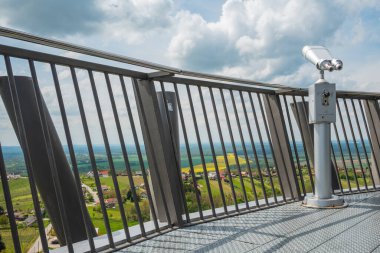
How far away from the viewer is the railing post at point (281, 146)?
436 centimetres

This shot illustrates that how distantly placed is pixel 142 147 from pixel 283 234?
4.33 ft

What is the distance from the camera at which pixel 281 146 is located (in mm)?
4441

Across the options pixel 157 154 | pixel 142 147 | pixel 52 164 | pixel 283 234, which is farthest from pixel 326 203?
pixel 52 164

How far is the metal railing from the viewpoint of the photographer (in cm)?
228

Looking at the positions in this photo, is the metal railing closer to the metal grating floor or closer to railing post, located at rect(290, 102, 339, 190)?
railing post, located at rect(290, 102, 339, 190)

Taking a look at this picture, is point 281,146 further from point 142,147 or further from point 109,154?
point 109,154

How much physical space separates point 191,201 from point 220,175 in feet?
1.36

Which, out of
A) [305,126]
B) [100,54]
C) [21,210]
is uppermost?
[100,54]

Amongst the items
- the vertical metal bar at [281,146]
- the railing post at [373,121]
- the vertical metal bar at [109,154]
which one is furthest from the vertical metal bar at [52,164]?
the railing post at [373,121]

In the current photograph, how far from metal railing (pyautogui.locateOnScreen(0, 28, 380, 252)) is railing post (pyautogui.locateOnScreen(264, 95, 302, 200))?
0.5 inches

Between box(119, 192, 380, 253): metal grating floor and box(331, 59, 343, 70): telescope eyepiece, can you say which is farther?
box(331, 59, 343, 70): telescope eyepiece

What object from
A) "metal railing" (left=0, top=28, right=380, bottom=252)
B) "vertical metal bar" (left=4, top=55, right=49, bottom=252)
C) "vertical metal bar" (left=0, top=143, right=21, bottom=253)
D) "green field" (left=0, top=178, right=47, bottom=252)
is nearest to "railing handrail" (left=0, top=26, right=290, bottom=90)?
"metal railing" (left=0, top=28, right=380, bottom=252)

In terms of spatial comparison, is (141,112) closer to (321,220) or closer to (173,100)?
(173,100)

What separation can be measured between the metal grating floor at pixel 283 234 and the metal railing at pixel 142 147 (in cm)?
21
